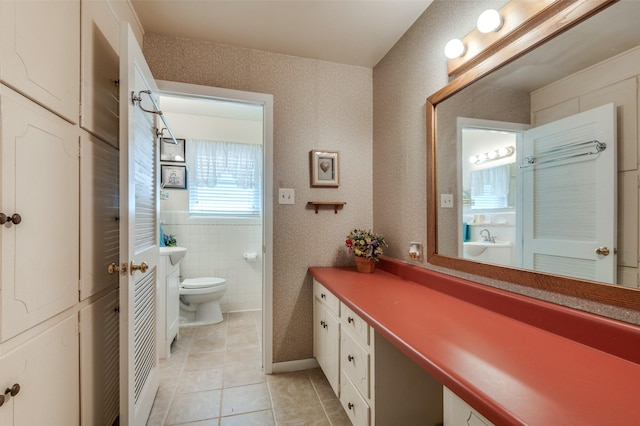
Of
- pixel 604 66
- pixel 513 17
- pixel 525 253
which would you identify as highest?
pixel 513 17

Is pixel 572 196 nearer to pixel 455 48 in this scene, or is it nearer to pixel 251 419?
pixel 455 48

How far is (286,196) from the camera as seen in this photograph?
207 cm

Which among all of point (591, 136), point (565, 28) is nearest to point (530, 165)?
point (591, 136)

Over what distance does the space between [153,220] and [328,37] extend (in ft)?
5.31

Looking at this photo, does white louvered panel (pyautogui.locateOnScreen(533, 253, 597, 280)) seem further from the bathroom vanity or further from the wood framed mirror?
the bathroom vanity

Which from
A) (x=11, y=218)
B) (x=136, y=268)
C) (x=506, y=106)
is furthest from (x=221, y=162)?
(x=506, y=106)

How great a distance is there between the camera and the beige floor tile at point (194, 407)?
159cm

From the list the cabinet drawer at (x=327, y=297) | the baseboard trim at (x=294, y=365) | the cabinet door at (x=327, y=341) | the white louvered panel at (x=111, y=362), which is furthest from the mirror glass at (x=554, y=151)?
the white louvered panel at (x=111, y=362)

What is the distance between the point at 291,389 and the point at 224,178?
2430 millimetres

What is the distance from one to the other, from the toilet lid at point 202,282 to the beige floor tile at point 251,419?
153 cm

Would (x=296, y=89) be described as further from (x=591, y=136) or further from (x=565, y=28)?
(x=591, y=136)

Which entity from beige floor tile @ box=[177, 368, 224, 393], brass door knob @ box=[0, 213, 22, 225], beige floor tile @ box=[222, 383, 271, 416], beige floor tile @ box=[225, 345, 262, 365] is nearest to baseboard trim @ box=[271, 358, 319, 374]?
beige floor tile @ box=[222, 383, 271, 416]

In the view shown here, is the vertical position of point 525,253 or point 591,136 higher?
point 591,136

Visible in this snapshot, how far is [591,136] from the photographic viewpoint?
2.90ft
